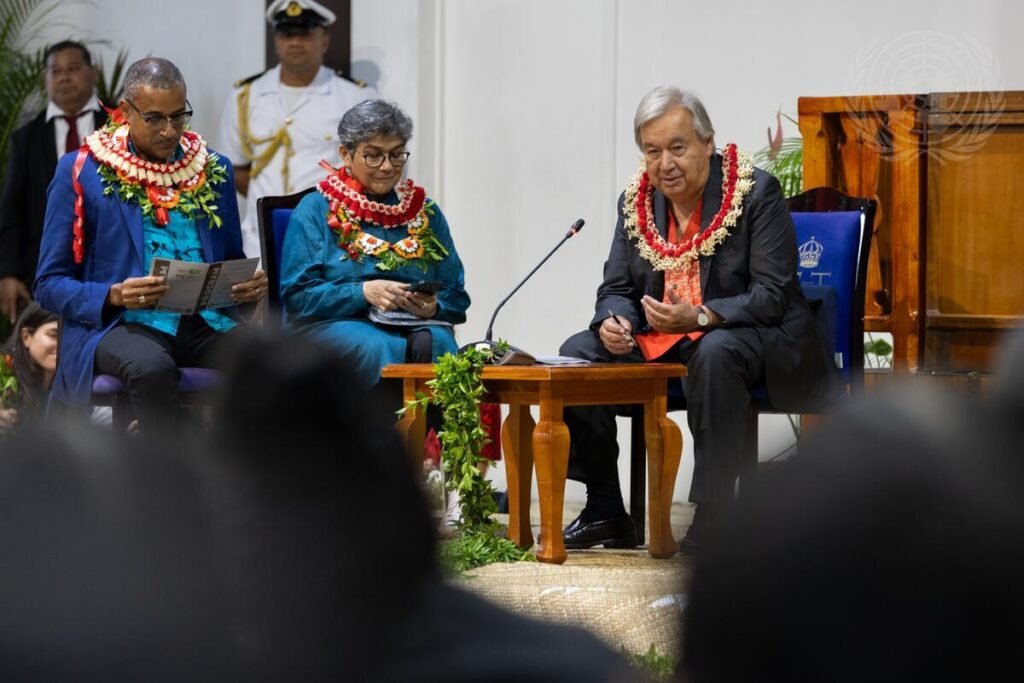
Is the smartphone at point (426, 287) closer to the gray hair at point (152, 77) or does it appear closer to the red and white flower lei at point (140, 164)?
the red and white flower lei at point (140, 164)

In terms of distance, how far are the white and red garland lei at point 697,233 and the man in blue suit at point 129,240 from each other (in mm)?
1035

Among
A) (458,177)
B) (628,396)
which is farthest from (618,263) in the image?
(458,177)

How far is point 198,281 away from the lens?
4020 millimetres

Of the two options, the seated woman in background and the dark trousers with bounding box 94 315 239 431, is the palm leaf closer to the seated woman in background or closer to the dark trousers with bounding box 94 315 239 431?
the seated woman in background

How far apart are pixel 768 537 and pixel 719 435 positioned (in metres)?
3.44

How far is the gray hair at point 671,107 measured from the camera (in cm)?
411

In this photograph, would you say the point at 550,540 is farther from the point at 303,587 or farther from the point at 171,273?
the point at 303,587

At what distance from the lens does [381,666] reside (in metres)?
0.44

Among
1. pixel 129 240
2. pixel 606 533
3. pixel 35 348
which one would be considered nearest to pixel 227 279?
pixel 129 240

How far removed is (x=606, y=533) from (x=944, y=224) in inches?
51.7

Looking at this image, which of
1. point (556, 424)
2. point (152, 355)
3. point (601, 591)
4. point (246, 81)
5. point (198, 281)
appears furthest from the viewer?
point (246, 81)

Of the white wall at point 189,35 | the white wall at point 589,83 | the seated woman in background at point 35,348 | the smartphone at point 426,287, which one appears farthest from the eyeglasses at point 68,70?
the smartphone at point 426,287

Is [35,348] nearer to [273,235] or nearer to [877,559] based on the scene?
[273,235]

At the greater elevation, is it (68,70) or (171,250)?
(68,70)
